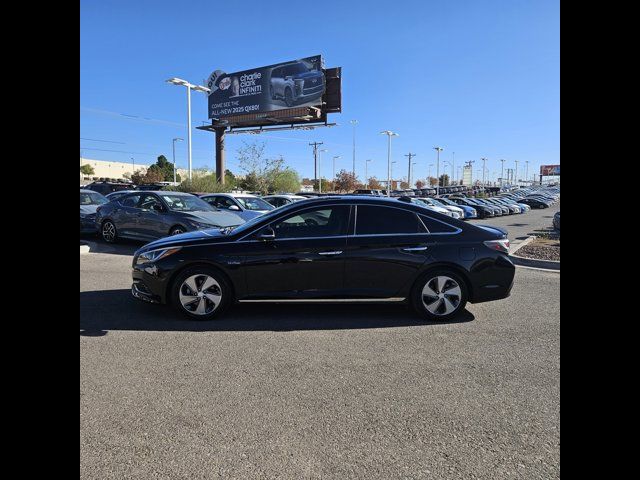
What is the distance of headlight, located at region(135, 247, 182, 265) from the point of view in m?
5.61

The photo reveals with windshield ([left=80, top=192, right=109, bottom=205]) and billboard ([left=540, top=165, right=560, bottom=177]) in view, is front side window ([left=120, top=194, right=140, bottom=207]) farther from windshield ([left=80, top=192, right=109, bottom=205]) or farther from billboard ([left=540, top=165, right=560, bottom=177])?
billboard ([left=540, top=165, right=560, bottom=177])

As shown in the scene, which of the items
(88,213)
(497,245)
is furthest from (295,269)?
(88,213)

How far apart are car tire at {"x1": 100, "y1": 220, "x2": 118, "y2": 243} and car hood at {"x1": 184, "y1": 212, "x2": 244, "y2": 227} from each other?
8.22 ft

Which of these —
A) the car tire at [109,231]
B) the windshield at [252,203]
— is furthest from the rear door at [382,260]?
the windshield at [252,203]

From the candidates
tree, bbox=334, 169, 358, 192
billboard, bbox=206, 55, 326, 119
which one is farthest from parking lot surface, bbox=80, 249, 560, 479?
tree, bbox=334, 169, 358, 192

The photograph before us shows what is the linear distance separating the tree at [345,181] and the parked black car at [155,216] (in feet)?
217

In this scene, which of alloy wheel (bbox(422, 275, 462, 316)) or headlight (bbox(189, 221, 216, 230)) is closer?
alloy wheel (bbox(422, 275, 462, 316))

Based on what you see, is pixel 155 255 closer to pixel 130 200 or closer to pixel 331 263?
pixel 331 263

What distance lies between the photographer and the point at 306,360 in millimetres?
4270

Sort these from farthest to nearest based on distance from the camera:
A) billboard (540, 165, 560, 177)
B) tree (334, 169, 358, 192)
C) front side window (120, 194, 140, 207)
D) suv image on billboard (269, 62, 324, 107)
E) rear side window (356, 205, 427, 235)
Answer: tree (334, 169, 358, 192), suv image on billboard (269, 62, 324, 107), front side window (120, 194, 140, 207), rear side window (356, 205, 427, 235), billboard (540, 165, 560, 177)

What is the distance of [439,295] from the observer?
566 centimetres

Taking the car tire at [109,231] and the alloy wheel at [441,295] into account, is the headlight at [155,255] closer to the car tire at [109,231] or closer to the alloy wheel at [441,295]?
the alloy wheel at [441,295]
